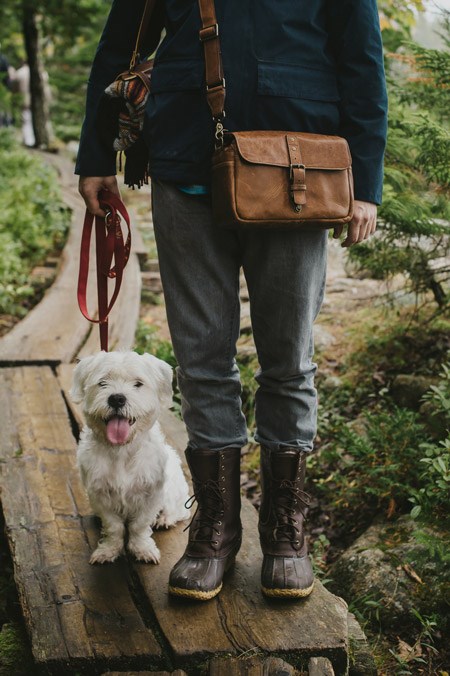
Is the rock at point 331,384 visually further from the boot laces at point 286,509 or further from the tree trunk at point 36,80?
the tree trunk at point 36,80

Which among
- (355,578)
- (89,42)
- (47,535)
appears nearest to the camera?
(47,535)

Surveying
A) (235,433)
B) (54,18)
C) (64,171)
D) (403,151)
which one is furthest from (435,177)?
(54,18)

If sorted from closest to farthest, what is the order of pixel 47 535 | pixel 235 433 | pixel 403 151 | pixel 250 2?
pixel 250 2 < pixel 235 433 < pixel 47 535 < pixel 403 151

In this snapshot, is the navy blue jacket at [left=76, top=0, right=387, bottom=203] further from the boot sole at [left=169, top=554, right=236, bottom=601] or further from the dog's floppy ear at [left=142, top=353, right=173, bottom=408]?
the boot sole at [left=169, top=554, right=236, bottom=601]

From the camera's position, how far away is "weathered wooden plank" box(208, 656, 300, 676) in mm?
2158

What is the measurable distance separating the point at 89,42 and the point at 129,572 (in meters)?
20.0

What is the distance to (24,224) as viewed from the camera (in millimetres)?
8391

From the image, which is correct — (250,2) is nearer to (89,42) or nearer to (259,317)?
(259,317)

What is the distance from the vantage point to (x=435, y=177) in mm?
4051

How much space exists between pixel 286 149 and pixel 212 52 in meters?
0.39

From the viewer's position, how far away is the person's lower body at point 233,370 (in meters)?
2.41

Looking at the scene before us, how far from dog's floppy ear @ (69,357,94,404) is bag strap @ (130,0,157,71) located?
1164mm

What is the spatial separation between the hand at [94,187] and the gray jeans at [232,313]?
13.4 inches

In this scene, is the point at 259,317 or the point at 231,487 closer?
the point at 259,317
